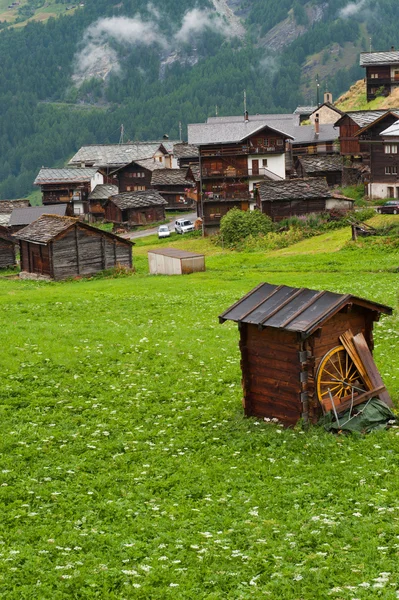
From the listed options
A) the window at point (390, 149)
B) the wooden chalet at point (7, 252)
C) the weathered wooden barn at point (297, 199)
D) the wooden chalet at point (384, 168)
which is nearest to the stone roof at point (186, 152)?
the wooden chalet at point (384, 168)

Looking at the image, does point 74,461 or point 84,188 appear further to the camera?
point 84,188

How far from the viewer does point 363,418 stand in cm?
1978

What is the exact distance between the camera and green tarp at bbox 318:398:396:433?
64.2 feet

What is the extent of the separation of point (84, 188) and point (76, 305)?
85.5 meters

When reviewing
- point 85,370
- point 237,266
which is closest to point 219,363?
point 85,370

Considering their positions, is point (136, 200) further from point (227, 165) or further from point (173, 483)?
point (173, 483)

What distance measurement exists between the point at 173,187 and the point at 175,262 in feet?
204

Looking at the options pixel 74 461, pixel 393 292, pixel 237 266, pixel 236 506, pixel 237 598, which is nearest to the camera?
pixel 237 598

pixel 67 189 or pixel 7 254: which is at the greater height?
pixel 67 189

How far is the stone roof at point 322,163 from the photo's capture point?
92812 mm

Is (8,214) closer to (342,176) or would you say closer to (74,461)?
(342,176)

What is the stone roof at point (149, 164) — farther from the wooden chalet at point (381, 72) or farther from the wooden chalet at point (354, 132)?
the wooden chalet at point (354, 132)

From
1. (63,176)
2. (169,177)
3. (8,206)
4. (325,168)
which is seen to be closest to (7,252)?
(8,206)

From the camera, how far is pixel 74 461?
18.9m
